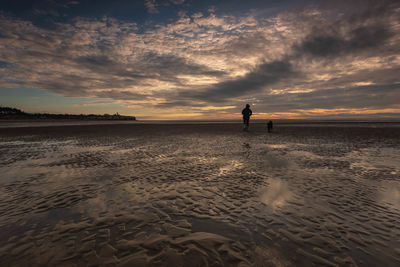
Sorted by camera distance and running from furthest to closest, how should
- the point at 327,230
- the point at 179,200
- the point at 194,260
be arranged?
the point at 179,200, the point at 327,230, the point at 194,260

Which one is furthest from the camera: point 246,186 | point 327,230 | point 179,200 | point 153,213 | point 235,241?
point 246,186

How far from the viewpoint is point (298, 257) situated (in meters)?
2.39

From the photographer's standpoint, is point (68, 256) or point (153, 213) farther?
point (153, 213)

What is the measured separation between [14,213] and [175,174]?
12.5 feet

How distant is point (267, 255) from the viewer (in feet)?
7.95

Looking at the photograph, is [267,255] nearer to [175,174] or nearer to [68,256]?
[68,256]

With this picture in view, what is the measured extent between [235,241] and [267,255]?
18.7 inches

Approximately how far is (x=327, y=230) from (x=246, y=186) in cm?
219

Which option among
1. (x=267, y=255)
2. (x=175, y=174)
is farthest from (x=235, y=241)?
(x=175, y=174)

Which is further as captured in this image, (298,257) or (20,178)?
(20,178)

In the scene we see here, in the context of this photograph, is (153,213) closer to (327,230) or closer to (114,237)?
(114,237)

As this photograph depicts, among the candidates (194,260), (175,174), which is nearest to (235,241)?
(194,260)

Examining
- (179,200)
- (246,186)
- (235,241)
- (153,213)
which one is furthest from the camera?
(246,186)

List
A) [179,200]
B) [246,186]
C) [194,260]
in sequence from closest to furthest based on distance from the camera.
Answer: [194,260]
[179,200]
[246,186]
